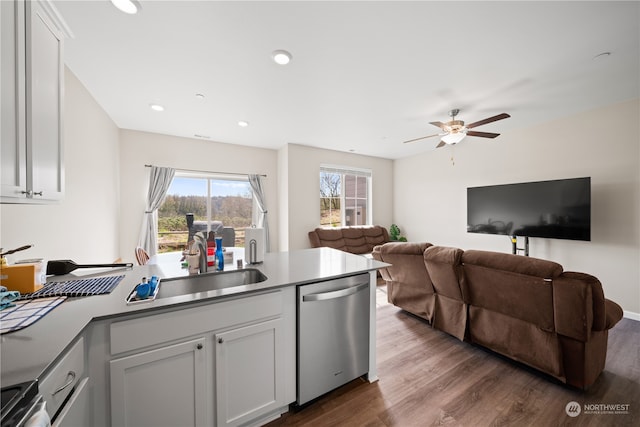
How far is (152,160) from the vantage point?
4059 millimetres

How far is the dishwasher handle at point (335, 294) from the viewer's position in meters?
1.54

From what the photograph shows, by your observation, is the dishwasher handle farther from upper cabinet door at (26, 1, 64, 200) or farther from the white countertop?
upper cabinet door at (26, 1, 64, 200)

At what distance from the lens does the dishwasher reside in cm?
155

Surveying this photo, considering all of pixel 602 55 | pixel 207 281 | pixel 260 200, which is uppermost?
pixel 602 55

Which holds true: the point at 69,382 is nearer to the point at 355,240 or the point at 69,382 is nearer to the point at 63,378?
the point at 63,378

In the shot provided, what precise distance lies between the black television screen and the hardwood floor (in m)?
1.46

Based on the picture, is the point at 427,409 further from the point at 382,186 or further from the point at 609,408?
the point at 382,186

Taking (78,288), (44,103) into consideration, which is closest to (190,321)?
(78,288)

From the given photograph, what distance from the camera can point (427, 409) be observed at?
5.29 feet

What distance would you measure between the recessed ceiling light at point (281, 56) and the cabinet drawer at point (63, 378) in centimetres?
228

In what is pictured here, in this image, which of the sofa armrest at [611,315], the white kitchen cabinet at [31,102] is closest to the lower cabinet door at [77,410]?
the white kitchen cabinet at [31,102]

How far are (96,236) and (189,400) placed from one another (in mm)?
2791

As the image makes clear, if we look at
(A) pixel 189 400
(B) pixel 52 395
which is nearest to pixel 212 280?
(A) pixel 189 400

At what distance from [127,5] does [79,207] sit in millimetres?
2077
